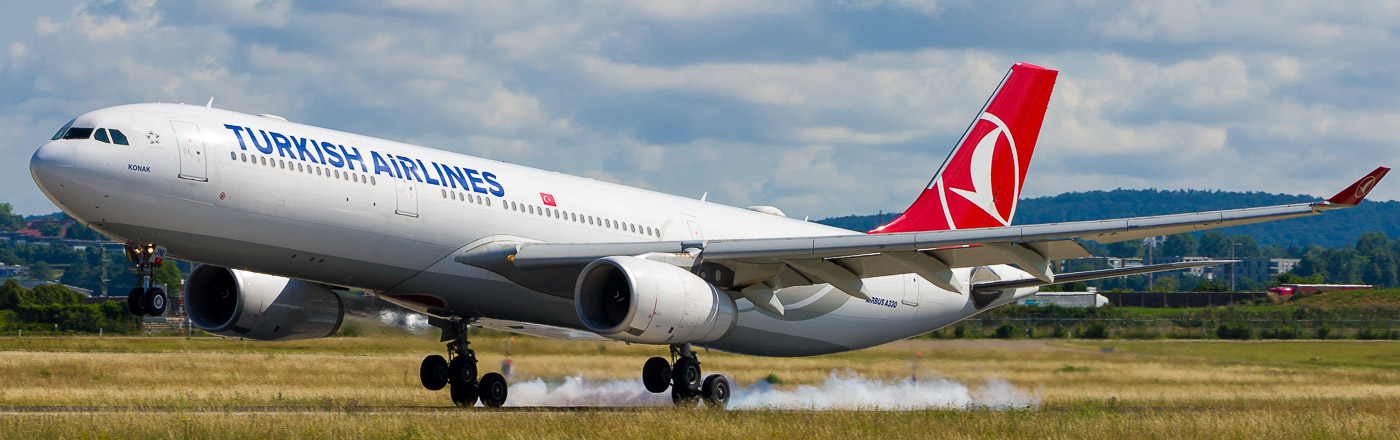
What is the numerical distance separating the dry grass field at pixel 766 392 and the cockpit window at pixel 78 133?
3785 millimetres

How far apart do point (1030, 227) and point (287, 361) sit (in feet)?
74.9

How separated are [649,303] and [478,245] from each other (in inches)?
132

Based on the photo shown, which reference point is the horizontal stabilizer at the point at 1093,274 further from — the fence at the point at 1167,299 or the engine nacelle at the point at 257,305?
the fence at the point at 1167,299

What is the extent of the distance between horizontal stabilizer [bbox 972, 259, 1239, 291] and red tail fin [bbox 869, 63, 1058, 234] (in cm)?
173

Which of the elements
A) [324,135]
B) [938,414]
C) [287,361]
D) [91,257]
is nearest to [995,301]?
[938,414]

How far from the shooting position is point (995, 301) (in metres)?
31.0

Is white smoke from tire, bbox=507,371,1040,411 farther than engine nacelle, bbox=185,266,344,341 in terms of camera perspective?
Yes

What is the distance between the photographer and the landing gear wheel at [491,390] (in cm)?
2628

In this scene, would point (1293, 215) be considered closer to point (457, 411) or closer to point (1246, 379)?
point (457, 411)

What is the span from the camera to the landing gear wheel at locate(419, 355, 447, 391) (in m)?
27.0

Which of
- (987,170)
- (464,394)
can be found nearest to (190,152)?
(464,394)

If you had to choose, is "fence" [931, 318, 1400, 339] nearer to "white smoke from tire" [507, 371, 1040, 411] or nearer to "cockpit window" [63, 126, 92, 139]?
"white smoke from tire" [507, 371, 1040, 411]

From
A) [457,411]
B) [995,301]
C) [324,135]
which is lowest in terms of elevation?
[457,411]

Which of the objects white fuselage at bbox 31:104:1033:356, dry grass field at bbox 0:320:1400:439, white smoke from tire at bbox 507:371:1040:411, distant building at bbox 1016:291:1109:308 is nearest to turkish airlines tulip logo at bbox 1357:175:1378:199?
dry grass field at bbox 0:320:1400:439
